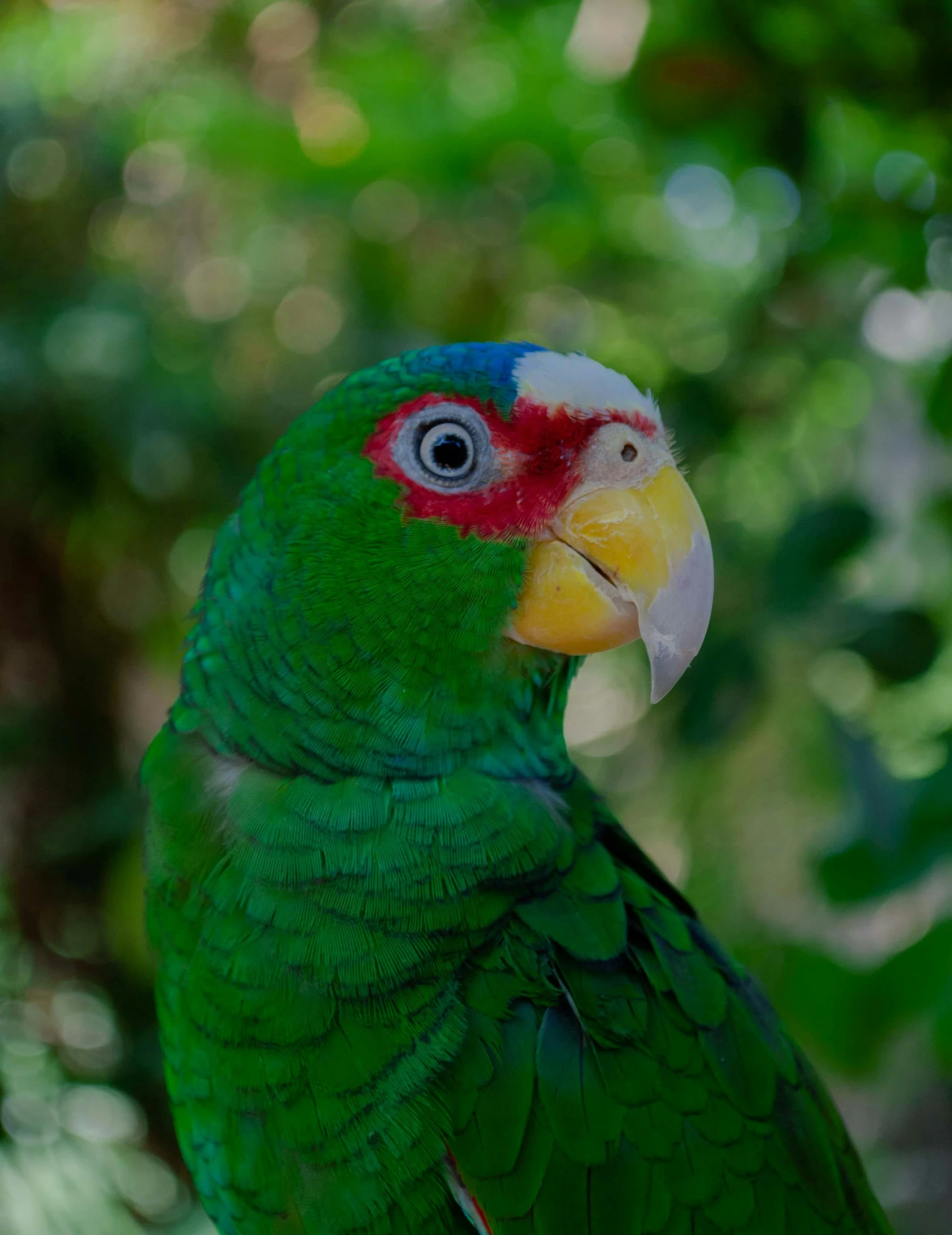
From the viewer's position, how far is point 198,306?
2.27m

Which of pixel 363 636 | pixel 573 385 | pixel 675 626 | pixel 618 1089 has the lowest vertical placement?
pixel 618 1089

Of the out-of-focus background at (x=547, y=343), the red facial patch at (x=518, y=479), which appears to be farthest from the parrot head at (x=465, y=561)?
the out-of-focus background at (x=547, y=343)

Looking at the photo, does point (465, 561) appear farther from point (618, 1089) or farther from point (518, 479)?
point (618, 1089)

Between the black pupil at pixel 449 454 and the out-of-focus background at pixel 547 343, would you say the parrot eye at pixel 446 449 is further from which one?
the out-of-focus background at pixel 547 343

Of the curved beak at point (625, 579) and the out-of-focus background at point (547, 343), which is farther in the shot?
the out-of-focus background at point (547, 343)

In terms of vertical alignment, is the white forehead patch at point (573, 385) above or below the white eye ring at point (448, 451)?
above

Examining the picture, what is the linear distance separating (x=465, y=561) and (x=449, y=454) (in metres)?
0.07

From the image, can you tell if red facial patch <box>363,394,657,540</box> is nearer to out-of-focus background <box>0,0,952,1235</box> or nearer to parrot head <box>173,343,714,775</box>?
parrot head <box>173,343,714,775</box>

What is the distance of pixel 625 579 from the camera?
68 cm

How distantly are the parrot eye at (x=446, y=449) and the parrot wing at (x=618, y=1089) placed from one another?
263 millimetres

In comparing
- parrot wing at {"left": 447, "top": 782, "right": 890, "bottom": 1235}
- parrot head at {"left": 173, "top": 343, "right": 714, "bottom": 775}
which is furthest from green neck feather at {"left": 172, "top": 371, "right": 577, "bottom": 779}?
parrot wing at {"left": 447, "top": 782, "right": 890, "bottom": 1235}

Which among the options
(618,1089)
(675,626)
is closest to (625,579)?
(675,626)

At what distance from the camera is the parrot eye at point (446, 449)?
0.69m

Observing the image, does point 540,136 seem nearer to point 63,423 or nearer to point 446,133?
point 446,133
